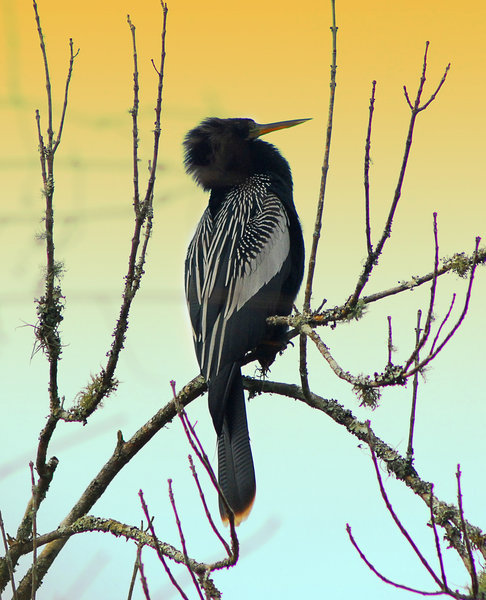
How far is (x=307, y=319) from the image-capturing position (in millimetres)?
2600

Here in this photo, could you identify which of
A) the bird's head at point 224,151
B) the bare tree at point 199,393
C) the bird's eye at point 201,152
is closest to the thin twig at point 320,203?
the bare tree at point 199,393

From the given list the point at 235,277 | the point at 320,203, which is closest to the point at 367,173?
the point at 320,203

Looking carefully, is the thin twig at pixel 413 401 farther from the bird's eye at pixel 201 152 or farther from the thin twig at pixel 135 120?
the bird's eye at pixel 201 152

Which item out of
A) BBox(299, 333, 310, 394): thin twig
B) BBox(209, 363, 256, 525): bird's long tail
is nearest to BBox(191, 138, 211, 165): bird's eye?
BBox(209, 363, 256, 525): bird's long tail

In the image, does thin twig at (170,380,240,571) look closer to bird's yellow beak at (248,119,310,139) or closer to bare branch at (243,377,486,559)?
bare branch at (243,377,486,559)

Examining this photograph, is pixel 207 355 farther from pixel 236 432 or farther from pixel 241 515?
pixel 241 515

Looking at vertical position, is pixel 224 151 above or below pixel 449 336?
above

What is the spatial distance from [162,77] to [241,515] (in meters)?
1.92

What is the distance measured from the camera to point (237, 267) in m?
3.84

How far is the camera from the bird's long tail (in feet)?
10.5

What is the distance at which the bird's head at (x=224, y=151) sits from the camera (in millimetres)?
4516

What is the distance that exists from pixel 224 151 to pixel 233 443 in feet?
6.66

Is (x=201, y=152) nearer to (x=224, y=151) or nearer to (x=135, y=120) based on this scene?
(x=224, y=151)

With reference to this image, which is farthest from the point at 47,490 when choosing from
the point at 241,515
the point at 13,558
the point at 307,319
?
the point at 307,319
